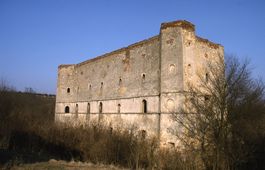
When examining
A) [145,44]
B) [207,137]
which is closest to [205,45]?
[145,44]

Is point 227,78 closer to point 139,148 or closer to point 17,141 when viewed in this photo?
point 139,148

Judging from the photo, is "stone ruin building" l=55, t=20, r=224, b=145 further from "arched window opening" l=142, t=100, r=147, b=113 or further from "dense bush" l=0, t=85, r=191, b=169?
"dense bush" l=0, t=85, r=191, b=169

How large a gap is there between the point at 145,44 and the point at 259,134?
36.0ft

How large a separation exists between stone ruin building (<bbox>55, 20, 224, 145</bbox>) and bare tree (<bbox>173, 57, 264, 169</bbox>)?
197cm

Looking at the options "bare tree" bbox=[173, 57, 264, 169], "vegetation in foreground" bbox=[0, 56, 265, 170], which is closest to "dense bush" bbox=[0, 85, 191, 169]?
"vegetation in foreground" bbox=[0, 56, 265, 170]

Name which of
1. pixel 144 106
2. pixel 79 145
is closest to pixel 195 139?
pixel 144 106

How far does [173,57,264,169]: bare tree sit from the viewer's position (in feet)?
47.7

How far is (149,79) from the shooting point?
21.1 meters

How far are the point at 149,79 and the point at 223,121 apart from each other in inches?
301

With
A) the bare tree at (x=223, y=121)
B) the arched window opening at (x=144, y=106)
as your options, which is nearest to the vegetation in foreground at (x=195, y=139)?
the bare tree at (x=223, y=121)

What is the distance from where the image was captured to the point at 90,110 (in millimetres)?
29734

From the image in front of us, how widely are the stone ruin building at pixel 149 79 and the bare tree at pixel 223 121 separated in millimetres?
1972

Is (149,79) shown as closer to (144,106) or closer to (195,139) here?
(144,106)

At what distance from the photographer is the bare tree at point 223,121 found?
1454 centimetres
